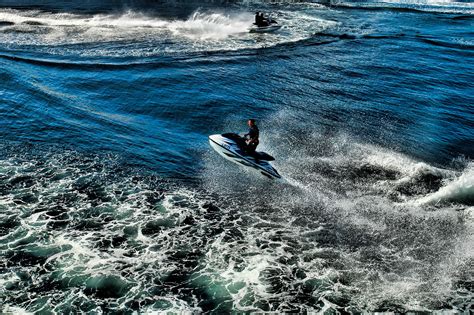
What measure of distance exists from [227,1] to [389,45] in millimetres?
30341

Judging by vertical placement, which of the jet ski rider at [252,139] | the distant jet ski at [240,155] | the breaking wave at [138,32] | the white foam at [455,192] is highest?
the breaking wave at [138,32]

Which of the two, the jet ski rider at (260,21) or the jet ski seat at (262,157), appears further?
the jet ski rider at (260,21)

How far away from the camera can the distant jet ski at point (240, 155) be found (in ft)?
84.8

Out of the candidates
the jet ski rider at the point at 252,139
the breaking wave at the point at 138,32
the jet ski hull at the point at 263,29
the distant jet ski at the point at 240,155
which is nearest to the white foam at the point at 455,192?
the distant jet ski at the point at 240,155

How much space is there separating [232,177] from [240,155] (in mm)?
1369

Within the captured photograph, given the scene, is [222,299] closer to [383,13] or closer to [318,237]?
[318,237]

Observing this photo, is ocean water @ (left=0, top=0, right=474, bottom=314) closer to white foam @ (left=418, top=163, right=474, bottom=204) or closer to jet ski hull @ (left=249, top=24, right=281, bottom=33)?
white foam @ (left=418, top=163, right=474, bottom=204)

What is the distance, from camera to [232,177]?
2650 cm

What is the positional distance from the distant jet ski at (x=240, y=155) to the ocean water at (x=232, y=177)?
2.36ft

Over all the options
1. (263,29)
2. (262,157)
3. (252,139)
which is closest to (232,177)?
(262,157)

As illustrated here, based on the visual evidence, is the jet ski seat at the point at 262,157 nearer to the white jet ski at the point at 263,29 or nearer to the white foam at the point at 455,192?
the white foam at the point at 455,192

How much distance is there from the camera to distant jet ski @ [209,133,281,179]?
25.8m

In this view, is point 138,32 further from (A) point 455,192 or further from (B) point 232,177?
(A) point 455,192

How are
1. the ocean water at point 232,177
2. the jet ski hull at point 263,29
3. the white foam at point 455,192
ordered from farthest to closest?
the jet ski hull at point 263,29 → the white foam at point 455,192 → the ocean water at point 232,177
